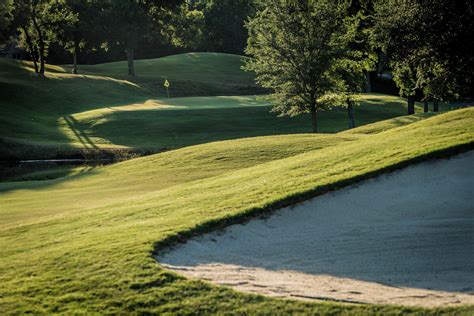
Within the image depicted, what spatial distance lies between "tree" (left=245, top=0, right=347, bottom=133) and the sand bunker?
25.3m

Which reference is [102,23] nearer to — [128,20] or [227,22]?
[128,20]

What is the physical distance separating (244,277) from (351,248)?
2.32m

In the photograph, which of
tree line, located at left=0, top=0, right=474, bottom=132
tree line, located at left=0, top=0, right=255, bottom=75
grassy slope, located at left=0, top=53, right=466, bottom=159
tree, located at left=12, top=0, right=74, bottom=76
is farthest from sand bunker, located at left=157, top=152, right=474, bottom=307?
tree, located at left=12, top=0, right=74, bottom=76

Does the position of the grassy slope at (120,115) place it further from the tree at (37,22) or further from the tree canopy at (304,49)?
the tree canopy at (304,49)

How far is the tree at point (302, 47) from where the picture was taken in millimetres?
39531

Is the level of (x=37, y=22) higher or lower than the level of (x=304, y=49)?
higher

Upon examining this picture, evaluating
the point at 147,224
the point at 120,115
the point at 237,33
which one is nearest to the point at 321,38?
the point at 120,115

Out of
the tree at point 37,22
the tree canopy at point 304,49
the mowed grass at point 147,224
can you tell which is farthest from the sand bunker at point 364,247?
the tree at point 37,22

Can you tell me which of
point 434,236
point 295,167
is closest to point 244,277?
point 434,236

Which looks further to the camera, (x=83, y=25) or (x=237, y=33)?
(x=237, y=33)

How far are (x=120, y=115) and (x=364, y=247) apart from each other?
142ft

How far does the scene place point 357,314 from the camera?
907 centimetres

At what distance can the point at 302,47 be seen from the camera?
3969 centimetres

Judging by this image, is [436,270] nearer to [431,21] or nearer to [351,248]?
[351,248]
